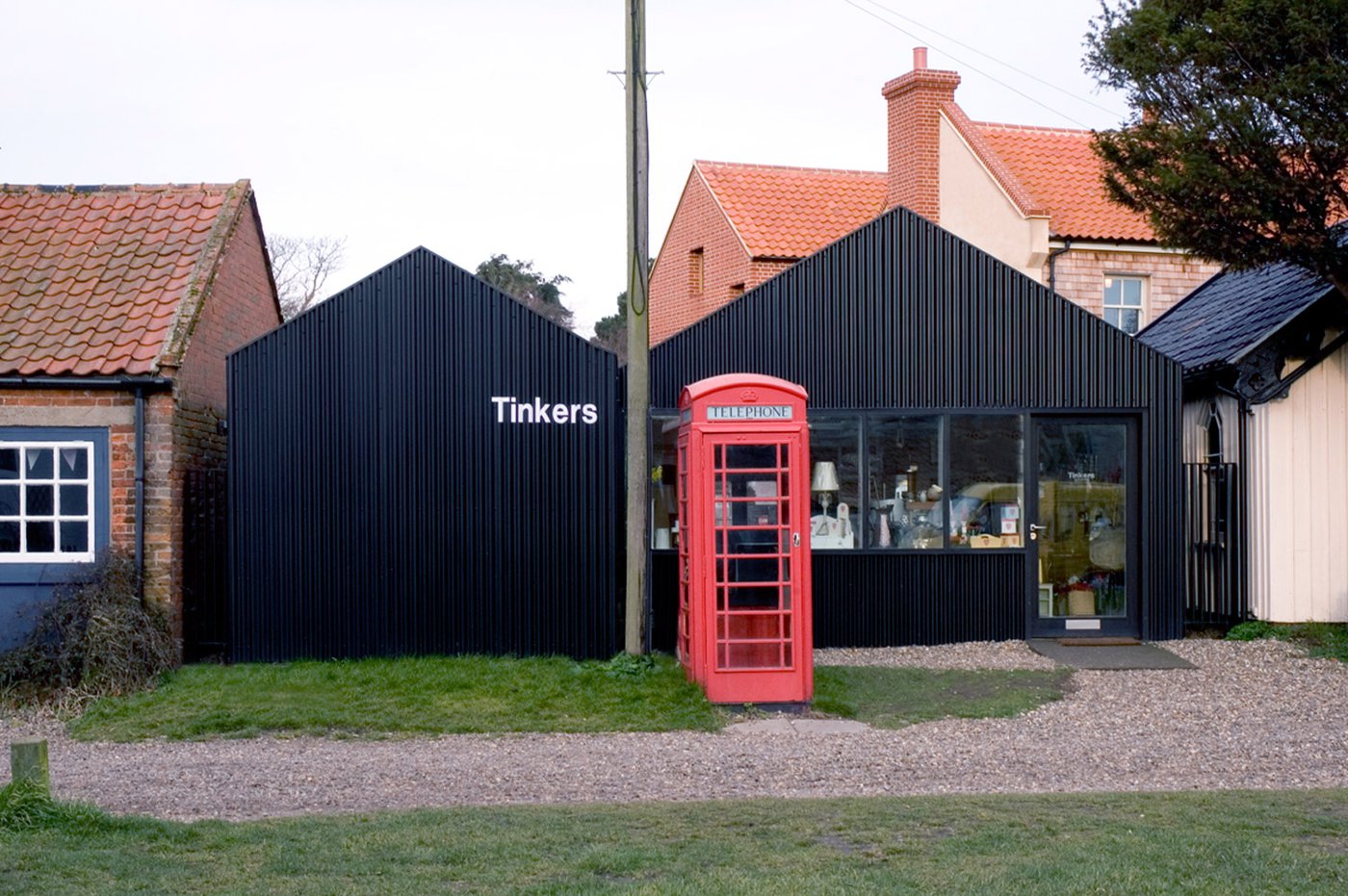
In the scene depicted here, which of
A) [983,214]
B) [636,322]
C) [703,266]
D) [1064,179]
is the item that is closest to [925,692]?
[636,322]

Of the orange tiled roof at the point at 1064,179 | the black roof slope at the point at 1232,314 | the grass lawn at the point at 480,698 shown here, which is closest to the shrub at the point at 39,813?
the grass lawn at the point at 480,698

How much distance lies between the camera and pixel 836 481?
14.8 m

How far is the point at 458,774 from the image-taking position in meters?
9.56

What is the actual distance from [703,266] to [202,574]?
67.0ft

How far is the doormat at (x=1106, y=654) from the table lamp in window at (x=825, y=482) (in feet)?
8.29

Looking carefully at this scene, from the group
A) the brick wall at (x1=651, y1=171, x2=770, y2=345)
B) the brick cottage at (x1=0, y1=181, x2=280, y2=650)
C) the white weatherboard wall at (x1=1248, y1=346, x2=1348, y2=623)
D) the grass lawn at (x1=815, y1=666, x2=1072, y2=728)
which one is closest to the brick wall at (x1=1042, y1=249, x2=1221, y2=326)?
the brick wall at (x1=651, y1=171, x2=770, y2=345)

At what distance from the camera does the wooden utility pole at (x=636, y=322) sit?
12867 millimetres

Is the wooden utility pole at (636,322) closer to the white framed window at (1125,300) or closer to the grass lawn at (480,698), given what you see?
the grass lawn at (480,698)

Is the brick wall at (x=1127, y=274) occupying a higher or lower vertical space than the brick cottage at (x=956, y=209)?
lower

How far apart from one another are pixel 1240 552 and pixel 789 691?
657 cm

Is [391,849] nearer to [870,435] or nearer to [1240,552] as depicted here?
→ [870,435]

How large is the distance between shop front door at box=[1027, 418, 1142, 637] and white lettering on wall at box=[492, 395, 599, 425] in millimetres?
4731

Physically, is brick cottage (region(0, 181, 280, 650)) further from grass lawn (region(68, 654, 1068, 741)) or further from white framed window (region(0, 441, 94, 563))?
grass lawn (region(68, 654, 1068, 741))

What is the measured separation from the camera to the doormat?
13.8m
